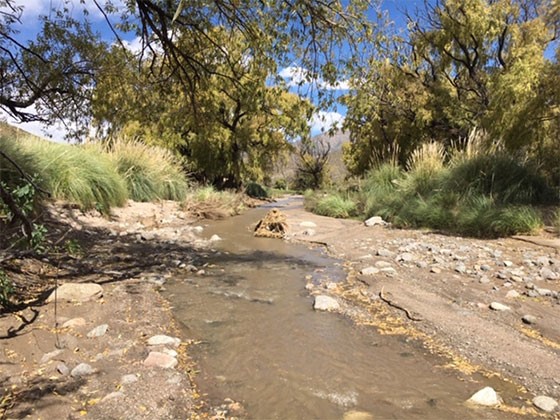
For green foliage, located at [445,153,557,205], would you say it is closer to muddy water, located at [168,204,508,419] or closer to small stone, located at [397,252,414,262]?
small stone, located at [397,252,414,262]

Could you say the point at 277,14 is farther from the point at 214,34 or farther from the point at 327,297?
the point at 327,297

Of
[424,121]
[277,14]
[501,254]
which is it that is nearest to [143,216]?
[277,14]

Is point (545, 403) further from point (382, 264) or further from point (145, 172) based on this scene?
point (145, 172)

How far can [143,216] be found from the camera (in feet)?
32.9

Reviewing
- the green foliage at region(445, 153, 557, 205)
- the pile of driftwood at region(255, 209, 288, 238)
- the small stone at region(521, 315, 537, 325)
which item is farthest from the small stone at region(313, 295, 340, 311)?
the pile of driftwood at region(255, 209, 288, 238)

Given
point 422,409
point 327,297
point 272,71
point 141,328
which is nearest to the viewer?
point 422,409

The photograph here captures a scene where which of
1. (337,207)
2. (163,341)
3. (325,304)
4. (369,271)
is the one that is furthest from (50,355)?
(337,207)

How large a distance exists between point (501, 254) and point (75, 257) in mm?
5885

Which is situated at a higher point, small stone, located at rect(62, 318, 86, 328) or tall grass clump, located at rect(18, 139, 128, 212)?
tall grass clump, located at rect(18, 139, 128, 212)

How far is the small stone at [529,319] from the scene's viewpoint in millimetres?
3656

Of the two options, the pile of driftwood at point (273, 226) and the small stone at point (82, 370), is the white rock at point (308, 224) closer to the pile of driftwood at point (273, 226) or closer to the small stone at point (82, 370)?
the pile of driftwood at point (273, 226)

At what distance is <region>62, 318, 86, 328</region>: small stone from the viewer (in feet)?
10.8

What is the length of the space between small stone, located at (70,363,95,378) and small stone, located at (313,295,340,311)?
2.24m

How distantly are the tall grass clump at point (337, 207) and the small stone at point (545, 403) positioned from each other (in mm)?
10515
